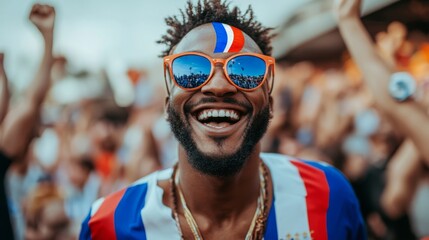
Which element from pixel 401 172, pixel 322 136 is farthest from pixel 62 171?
pixel 401 172

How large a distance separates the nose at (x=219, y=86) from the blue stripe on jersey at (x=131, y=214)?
71 centimetres

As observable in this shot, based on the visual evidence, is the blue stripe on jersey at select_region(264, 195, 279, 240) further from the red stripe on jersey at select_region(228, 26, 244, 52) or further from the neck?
the red stripe on jersey at select_region(228, 26, 244, 52)

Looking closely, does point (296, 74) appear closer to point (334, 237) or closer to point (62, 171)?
point (62, 171)

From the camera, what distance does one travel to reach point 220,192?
9.05ft

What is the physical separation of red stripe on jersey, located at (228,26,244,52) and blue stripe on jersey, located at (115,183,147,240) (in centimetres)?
86

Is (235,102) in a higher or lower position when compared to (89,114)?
higher

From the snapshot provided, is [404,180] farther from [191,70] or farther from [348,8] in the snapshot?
[191,70]

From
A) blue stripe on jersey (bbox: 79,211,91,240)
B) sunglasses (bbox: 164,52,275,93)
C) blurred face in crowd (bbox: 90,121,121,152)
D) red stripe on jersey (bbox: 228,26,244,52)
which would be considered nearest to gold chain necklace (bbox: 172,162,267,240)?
blue stripe on jersey (bbox: 79,211,91,240)

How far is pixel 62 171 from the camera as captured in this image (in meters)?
8.31

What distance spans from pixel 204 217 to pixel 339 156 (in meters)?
2.78

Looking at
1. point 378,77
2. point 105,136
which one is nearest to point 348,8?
point 378,77

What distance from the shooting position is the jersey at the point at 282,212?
2770mm

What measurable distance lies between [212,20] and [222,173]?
0.75 m

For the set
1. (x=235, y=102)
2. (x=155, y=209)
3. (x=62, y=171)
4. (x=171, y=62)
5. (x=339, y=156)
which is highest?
(x=171, y=62)
